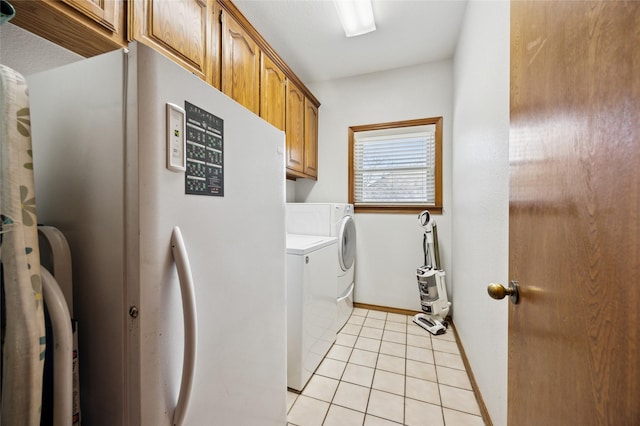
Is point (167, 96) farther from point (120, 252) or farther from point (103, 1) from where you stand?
point (103, 1)

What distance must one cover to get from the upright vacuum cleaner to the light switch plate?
2.40 m

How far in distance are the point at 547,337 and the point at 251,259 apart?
883mm

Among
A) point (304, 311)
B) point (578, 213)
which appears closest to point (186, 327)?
point (578, 213)

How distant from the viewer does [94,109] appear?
614mm

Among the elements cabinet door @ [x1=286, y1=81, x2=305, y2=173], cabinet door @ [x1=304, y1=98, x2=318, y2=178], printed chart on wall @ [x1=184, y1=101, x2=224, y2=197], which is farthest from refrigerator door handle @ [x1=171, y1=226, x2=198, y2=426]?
cabinet door @ [x1=304, y1=98, x2=318, y2=178]

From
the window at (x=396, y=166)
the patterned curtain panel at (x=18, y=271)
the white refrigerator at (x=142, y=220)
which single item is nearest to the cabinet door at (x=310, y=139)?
the window at (x=396, y=166)

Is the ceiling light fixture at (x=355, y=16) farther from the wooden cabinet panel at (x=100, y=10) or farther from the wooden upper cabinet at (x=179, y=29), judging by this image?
the wooden cabinet panel at (x=100, y=10)

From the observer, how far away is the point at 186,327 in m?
0.62

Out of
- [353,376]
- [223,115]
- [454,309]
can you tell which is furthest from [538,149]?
[454,309]

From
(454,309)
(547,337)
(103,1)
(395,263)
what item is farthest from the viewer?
(395,263)

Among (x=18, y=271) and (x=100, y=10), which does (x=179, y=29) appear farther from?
(x=18, y=271)

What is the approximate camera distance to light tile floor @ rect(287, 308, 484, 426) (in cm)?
141

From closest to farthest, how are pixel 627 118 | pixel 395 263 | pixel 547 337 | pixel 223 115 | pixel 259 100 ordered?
pixel 627 118, pixel 547 337, pixel 223 115, pixel 259 100, pixel 395 263

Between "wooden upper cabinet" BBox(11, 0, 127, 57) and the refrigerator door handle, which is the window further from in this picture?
the refrigerator door handle
